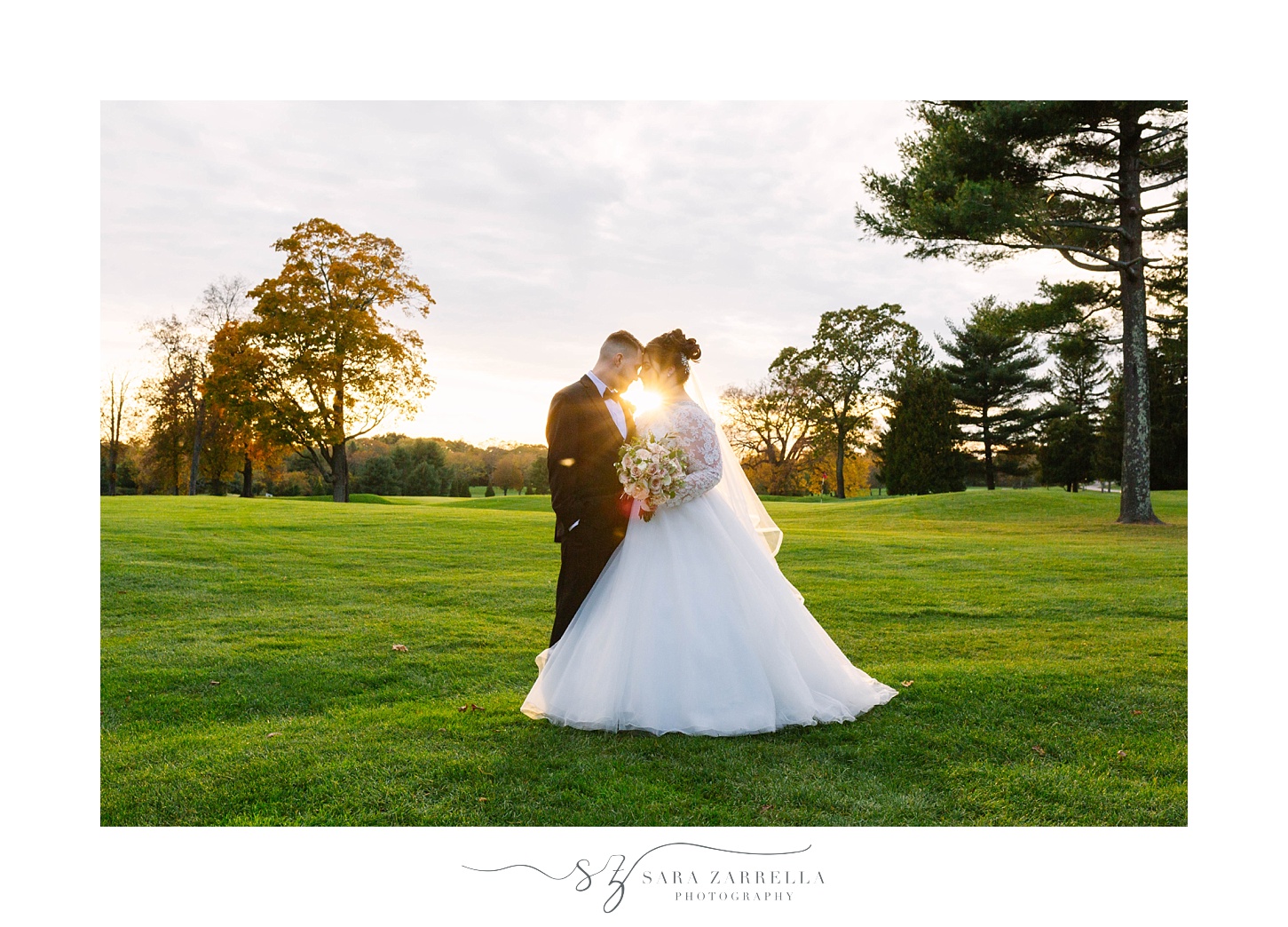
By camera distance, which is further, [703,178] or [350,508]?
[350,508]

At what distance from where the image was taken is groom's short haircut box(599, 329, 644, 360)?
4.65 metres

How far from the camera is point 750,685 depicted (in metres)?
4.09

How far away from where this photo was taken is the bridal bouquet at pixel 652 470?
421 centimetres

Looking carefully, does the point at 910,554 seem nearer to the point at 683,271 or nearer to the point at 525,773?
the point at 683,271

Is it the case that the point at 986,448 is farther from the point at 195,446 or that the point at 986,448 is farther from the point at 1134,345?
the point at 195,446

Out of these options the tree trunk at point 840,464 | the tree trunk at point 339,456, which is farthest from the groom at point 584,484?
the tree trunk at point 840,464

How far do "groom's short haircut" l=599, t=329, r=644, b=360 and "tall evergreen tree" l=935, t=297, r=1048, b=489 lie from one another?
30.5m

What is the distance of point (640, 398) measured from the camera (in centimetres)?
479

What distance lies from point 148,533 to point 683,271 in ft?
29.3

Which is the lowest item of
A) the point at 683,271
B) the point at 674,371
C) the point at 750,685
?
the point at 750,685

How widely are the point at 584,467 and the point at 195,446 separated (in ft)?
50.0

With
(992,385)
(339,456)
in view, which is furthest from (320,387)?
(992,385)
